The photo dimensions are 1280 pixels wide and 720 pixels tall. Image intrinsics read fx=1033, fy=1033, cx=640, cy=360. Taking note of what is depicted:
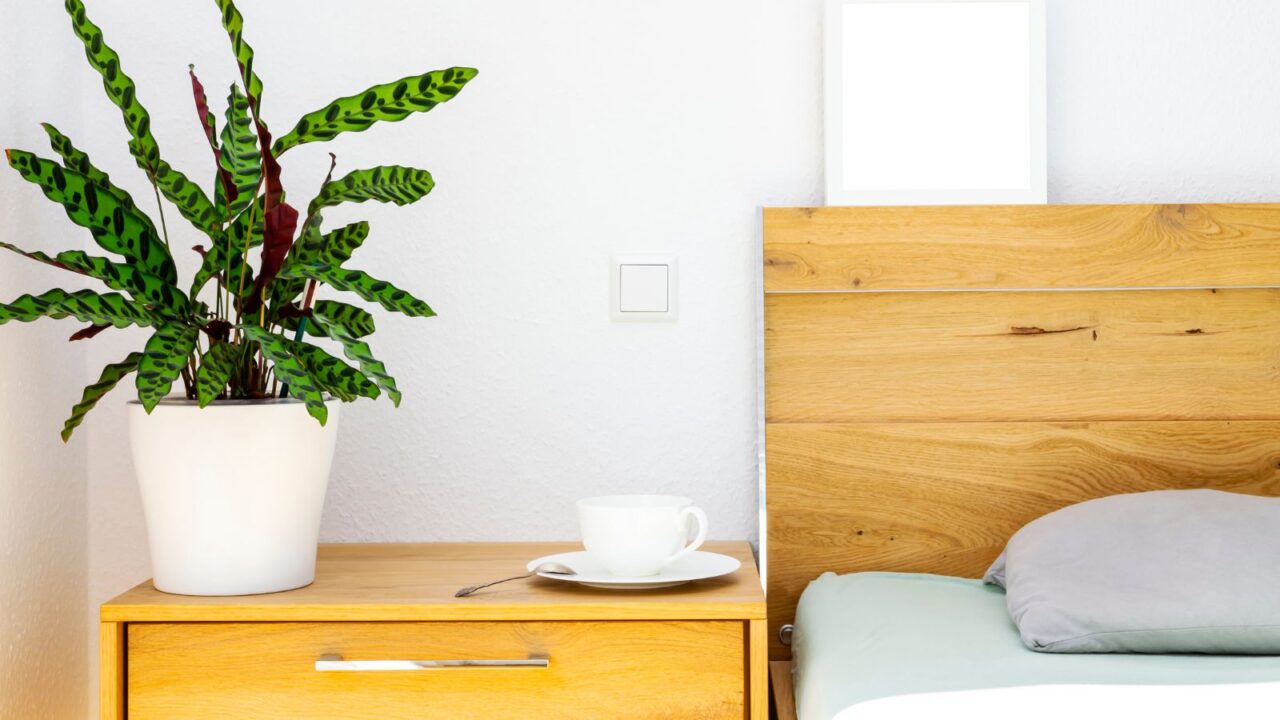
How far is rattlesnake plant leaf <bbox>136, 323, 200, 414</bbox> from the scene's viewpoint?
0.93 m

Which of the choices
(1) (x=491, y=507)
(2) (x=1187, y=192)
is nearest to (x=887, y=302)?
(2) (x=1187, y=192)

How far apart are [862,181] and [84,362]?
1.06 m

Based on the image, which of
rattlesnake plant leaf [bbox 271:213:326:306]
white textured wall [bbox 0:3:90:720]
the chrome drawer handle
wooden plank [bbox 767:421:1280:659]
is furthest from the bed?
white textured wall [bbox 0:3:90:720]

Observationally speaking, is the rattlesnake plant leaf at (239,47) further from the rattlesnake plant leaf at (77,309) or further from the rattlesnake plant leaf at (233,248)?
the rattlesnake plant leaf at (77,309)

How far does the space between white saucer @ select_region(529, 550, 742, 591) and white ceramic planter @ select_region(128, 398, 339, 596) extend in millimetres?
275

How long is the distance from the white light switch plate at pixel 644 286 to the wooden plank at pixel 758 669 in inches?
20.7

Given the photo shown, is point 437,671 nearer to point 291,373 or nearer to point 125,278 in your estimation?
point 291,373

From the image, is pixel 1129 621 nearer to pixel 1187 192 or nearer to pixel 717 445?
pixel 717 445

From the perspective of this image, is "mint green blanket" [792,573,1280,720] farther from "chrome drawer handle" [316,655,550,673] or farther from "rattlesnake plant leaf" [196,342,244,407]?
"rattlesnake plant leaf" [196,342,244,407]

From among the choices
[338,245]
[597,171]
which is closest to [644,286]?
[597,171]

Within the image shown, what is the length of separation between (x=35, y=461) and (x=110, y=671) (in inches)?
14.9

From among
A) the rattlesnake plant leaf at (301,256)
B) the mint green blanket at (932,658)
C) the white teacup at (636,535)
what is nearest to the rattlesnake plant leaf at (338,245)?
the rattlesnake plant leaf at (301,256)

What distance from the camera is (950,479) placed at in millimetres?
1345

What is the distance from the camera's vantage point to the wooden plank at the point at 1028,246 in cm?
132
